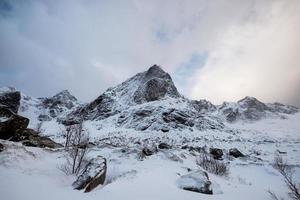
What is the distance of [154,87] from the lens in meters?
73.3

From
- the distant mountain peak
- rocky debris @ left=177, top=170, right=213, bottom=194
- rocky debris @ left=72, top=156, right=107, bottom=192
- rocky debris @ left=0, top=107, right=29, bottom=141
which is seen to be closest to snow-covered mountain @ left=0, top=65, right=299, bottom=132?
rocky debris @ left=0, top=107, right=29, bottom=141

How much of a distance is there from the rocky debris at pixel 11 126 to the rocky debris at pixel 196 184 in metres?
14.5

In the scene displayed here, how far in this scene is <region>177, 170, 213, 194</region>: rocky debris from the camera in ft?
31.8

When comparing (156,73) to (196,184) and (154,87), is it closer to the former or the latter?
(154,87)

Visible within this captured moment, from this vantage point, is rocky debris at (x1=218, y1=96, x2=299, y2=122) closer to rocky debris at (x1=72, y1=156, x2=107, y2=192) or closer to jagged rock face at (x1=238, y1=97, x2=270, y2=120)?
jagged rock face at (x1=238, y1=97, x2=270, y2=120)

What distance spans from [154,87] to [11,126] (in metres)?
58.6

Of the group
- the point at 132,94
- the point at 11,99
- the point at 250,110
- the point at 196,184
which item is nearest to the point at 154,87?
the point at 132,94

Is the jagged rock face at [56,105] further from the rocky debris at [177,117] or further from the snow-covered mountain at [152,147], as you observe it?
the rocky debris at [177,117]

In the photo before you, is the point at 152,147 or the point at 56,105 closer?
the point at 152,147

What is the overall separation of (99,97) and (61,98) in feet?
233

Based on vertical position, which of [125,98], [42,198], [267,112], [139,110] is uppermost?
[267,112]

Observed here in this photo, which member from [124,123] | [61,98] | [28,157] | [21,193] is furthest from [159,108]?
[61,98]

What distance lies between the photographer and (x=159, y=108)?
5797cm

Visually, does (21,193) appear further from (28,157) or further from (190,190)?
(190,190)
